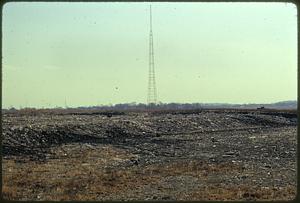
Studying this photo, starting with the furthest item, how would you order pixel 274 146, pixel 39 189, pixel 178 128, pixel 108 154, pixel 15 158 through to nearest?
1. pixel 178 128
2. pixel 274 146
3. pixel 108 154
4. pixel 15 158
5. pixel 39 189

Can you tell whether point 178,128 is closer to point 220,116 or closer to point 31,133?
point 220,116

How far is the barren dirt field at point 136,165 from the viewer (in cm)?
1411

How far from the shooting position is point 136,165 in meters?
20.1

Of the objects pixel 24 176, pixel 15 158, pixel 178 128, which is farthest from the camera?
pixel 178 128

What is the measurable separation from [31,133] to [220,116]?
2912 centimetres

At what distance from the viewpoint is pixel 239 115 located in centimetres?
5428

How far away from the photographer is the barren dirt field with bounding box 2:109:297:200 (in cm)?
1411

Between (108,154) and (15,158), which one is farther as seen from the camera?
(108,154)

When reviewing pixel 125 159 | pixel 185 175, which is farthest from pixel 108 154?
pixel 185 175

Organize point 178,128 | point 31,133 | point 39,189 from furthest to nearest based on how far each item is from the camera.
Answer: point 178,128
point 31,133
point 39,189

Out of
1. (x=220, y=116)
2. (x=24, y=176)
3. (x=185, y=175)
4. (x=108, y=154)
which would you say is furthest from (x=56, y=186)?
(x=220, y=116)

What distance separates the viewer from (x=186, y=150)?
26594 millimetres

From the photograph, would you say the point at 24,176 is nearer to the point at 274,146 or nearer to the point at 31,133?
the point at 31,133

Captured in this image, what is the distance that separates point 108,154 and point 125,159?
1.82 meters
